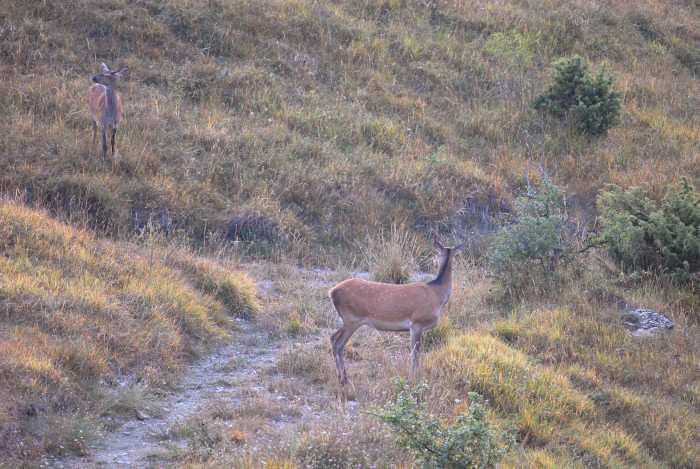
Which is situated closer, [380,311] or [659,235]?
[380,311]

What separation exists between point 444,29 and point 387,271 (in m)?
10.9

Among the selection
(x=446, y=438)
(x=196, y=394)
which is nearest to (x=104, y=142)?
(x=196, y=394)

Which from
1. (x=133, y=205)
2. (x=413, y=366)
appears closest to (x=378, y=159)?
(x=133, y=205)

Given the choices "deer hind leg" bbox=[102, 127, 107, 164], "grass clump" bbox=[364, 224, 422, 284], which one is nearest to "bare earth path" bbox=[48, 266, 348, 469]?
"grass clump" bbox=[364, 224, 422, 284]

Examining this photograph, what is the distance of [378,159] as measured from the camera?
14633 millimetres

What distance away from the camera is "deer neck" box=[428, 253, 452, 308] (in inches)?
316

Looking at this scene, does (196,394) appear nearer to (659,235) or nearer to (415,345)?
(415,345)

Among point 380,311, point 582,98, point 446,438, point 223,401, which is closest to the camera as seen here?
point 446,438

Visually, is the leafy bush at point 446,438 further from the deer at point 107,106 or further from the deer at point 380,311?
the deer at point 107,106

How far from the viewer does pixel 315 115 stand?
50.3ft

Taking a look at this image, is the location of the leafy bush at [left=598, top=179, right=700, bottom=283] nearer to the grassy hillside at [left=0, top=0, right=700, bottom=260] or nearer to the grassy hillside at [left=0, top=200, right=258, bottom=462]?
the grassy hillside at [left=0, top=0, right=700, bottom=260]

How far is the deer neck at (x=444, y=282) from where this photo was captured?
804 centimetres

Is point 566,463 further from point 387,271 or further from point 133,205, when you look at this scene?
point 133,205

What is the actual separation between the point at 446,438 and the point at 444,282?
8.57 feet
